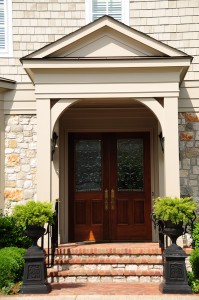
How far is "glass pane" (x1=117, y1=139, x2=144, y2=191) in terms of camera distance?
36.8 feet

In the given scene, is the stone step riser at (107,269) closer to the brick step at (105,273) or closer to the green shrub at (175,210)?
the brick step at (105,273)

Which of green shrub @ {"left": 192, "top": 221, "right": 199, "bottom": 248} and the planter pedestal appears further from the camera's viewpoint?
green shrub @ {"left": 192, "top": 221, "right": 199, "bottom": 248}

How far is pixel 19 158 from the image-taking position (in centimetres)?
1086

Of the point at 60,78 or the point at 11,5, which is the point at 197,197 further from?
the point at 11,5

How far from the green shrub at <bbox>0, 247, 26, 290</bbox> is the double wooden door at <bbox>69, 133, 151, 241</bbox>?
9.51 feet

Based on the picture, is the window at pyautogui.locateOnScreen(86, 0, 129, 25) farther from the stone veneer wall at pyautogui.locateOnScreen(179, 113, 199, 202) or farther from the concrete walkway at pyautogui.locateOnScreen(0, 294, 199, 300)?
the concrete walkway at pyautogui.locateOnScreen(0, 294, 199, 300)

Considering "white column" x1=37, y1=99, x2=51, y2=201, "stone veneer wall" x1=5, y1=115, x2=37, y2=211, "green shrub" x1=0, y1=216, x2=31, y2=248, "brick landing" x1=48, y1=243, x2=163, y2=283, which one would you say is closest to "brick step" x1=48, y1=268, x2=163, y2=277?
"brick landing" x1=48, y1=243, x2=163, y2=283

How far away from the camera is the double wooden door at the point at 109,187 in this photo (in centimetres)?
1108

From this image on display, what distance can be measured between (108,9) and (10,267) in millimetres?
6524

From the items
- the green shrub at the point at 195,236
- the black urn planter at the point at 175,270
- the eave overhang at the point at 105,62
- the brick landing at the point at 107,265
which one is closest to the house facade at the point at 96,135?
the eave overhang at the point at 105,62

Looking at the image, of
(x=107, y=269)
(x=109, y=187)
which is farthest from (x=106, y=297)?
(x=109, y=187)

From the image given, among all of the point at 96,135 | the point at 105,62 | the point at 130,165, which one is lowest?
the point at 130,165

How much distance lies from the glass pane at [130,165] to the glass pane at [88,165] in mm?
490

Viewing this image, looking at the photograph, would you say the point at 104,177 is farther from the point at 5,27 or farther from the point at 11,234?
the point at 5,27
